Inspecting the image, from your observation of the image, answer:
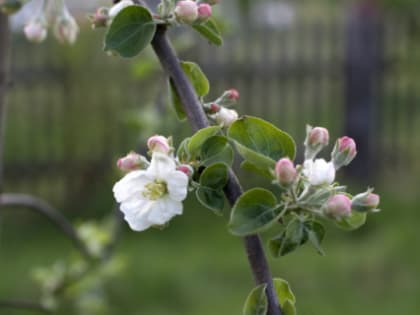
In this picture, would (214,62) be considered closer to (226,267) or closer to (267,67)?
(267,67)

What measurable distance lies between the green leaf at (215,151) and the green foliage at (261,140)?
0.04 ft

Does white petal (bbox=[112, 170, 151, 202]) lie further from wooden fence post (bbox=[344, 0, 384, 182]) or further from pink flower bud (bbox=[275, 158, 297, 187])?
wooden fence post (bbox=[344, 0, 384, 182])

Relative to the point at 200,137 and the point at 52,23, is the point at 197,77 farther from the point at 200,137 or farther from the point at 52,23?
the point at 52,23

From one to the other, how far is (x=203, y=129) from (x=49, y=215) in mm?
1062

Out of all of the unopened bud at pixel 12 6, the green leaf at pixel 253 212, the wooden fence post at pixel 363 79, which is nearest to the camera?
the green leaf at pixel 253 212

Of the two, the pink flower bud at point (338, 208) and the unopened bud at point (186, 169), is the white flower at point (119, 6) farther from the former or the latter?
the pink flower bud at point (338, 208)

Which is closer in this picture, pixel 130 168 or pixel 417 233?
pixel 130 168

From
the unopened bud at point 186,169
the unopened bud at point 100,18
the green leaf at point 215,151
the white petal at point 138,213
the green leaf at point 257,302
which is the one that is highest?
the unopened bud at point 100,18

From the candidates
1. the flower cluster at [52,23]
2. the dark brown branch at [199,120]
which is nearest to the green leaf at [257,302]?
the dark brown branch at [199,120]

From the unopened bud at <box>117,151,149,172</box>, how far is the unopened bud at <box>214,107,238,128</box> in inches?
3.5

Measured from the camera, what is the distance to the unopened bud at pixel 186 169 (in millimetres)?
691

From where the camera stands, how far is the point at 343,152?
2.55ft

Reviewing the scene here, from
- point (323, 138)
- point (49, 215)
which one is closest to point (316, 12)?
point (49, 215)

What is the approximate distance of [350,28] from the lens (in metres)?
5.95
